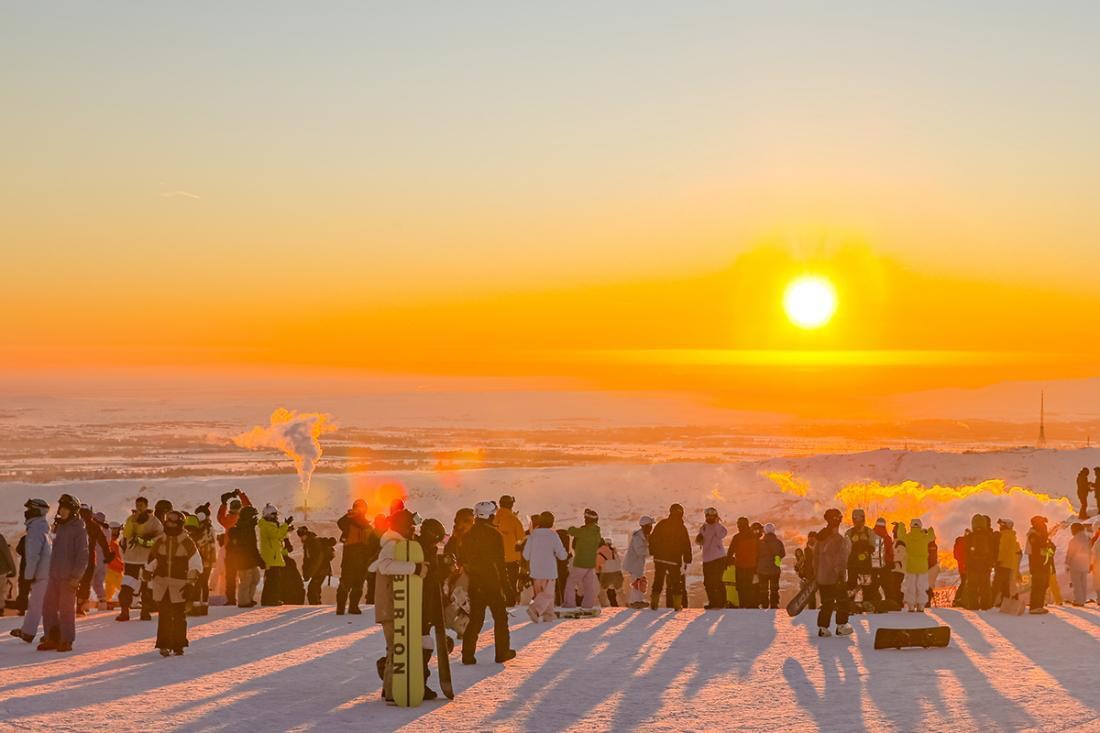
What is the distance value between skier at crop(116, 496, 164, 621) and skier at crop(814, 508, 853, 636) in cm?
949

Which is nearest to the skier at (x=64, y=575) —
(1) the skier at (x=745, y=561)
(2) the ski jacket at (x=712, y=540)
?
(2) the ski jacket at (x=712, y=540)

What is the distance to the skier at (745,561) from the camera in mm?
21234

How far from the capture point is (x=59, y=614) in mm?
15328

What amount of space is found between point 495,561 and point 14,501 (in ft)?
302

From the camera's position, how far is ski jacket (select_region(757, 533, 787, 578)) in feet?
70.4

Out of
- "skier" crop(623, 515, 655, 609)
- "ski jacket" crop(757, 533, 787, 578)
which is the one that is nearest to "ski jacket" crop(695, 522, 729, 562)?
"skier" crop(623, 515, 655, 609)

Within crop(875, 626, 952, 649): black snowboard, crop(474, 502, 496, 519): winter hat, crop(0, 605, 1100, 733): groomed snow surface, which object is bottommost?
crop(0, 605, 1100, 733): groomed snow surface

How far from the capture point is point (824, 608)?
17.1 metres

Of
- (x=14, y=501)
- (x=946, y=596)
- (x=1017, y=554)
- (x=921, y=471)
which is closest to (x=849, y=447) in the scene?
(x=921, y=471)

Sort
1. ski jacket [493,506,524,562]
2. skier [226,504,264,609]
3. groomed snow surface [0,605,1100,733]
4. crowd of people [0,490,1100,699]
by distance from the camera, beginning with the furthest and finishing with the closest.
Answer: skier [226,504,264,609]
ski jacket [493,506,524,562]
crowd of people [0,490,1100,699]
groomed snow surface [0,605,1100,733]

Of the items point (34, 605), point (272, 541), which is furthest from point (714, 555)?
point (34, 605)

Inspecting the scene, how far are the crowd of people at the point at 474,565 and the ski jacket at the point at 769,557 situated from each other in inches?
1.0

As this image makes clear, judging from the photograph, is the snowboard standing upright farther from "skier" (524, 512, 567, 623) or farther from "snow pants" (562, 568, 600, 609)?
"snow pants" (562, 568, 600, 609)

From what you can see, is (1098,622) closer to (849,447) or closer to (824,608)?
(824,608)
